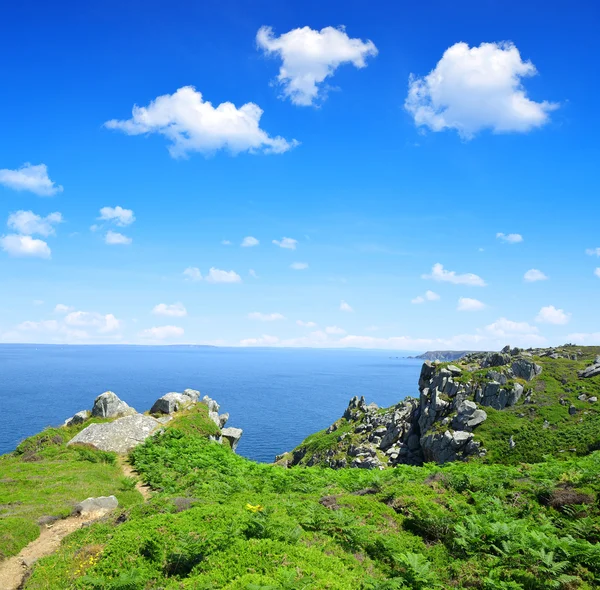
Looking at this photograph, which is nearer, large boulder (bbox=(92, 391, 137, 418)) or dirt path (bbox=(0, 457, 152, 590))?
dirt path (bbox=(0, 457, 152, 590))

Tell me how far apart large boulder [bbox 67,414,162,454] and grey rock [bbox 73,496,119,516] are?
18580 mm

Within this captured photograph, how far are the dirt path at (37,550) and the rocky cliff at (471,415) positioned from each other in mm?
46011

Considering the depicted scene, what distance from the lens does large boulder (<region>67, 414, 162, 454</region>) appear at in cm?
4438

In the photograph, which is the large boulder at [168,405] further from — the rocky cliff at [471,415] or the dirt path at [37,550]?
the dirt path at [37,550]

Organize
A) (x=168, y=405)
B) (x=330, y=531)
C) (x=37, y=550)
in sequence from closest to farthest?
(x=330, y=531) → (x=37, y=550) → (x=168, y=405)

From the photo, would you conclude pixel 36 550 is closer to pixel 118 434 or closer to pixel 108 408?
pixel 118 434

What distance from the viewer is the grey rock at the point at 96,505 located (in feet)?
81.1

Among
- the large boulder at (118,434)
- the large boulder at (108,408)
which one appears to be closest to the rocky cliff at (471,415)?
the large boulder at (118,434)

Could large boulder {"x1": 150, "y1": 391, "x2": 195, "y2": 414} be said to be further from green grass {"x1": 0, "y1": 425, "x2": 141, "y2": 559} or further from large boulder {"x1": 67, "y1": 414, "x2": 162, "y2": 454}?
green grass {"x1": 0, "y1": 425, "x2": 141, "y2": 559}

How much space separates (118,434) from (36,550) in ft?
90.5

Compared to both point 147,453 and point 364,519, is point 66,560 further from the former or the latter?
point 147,453

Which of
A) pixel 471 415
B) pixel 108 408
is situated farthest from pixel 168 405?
pixel 471 415

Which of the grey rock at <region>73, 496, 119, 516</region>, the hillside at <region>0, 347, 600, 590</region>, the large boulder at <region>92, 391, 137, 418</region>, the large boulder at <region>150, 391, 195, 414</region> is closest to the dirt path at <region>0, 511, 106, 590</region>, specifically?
the grey rock at <region>73, 496, 119, 516</region>

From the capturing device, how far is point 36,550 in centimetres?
2005
